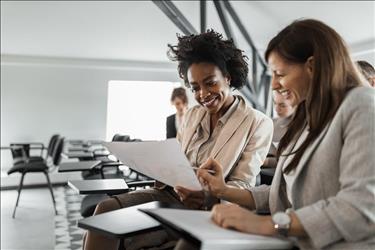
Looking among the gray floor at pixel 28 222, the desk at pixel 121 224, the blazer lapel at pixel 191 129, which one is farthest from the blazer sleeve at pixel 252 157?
the gray floor at pixel 28 222

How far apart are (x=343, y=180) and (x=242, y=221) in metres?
0.25

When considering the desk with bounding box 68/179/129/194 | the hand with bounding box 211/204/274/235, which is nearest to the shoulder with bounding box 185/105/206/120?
the desk with bounding box 68/179/129/194

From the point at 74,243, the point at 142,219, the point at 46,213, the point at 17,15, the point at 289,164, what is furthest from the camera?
the point at 17,15

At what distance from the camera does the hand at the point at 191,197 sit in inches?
52.1

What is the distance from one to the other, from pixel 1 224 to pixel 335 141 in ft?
12.6

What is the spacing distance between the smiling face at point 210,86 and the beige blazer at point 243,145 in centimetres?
9

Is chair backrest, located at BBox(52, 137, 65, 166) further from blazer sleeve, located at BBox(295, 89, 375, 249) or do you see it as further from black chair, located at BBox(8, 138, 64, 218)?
blazer sleeve, located at BBox(295, 89, 375, 249)

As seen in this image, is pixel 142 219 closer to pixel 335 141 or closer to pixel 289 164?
pixel 289 164

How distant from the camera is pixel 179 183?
1.32 m

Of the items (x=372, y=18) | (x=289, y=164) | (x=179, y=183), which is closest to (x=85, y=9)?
(x=372, y=18)

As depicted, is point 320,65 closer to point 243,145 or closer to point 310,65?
point 310,65

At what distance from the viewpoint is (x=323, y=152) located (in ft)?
2.99

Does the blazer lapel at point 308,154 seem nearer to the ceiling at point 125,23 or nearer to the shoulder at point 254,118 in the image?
the shoulder at point 254,118

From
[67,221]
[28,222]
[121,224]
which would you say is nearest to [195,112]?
[121,224]
